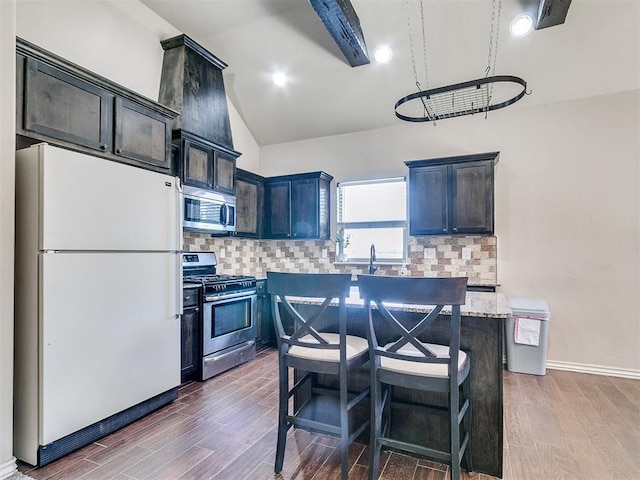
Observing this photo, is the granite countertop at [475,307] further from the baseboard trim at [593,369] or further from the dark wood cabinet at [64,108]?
the baseboard trim at [593,369]

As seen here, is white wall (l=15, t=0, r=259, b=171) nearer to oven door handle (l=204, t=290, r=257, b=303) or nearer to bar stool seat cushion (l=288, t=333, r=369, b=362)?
oven door handle (l=204, t=290, r=257, b=303)

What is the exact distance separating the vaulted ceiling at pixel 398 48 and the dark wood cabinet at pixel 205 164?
1.24 m

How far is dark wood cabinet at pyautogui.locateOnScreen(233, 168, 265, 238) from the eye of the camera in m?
4.57

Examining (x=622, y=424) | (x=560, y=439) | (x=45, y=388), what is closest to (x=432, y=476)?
(x=560, y=439)

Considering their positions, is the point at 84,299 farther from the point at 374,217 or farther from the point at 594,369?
the point at 594,369

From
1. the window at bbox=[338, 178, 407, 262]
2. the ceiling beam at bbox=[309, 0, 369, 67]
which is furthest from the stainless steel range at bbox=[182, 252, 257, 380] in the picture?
the ceiling beam at bbox=[309, 0, 369, 67]

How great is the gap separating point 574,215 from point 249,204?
3.89m

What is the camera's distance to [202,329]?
3375 millimetres

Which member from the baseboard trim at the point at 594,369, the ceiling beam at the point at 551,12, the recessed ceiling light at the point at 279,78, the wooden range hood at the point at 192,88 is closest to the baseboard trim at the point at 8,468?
the wooden range hood at the point at 192,88

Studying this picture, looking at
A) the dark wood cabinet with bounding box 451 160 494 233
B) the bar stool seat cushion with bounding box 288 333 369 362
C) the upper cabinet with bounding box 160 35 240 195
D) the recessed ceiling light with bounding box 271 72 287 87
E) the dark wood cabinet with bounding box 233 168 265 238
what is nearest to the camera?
the bar stool seat cushion with bounding box 288 333 369 362

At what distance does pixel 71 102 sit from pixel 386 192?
3583mm

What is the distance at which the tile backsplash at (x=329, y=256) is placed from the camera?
4.14 metres

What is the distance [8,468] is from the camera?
1.93 meters

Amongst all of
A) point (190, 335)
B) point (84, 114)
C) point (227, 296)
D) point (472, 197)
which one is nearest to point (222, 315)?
point (227, 296)
